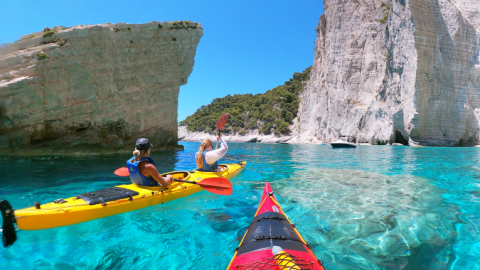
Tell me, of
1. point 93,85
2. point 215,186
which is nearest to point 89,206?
point 215,186

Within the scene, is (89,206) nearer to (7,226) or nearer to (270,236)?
(7,226)

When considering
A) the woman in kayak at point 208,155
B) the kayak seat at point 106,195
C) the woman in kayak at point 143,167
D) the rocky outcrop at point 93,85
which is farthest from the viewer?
the rocky outcrop at point 93,85

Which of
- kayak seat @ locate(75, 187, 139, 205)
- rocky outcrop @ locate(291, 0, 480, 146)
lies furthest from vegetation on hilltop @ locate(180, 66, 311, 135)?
kayak seat @ locate(75, 187, 139, 205)

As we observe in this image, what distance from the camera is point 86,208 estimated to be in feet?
13.0

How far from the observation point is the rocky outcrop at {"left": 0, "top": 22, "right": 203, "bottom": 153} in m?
13.5

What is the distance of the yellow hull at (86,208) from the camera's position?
11.2ft

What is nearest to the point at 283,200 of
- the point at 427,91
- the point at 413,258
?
the point at 413,258

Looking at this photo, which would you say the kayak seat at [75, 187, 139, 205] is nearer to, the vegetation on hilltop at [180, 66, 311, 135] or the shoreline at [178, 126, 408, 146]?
the shoreline at [178, 126, 408, 146]

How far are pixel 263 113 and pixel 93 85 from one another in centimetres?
5023

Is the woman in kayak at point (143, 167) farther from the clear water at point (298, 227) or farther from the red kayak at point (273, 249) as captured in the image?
the red kayak at point (273, 249)

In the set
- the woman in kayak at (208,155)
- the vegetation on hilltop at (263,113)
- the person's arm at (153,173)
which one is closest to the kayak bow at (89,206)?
the person's arm at (153,173)

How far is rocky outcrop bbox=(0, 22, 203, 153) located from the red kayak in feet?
54.5

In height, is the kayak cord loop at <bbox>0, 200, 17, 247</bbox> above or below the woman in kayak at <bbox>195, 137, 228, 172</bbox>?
below

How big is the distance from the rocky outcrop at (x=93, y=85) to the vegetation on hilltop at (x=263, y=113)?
127ft
